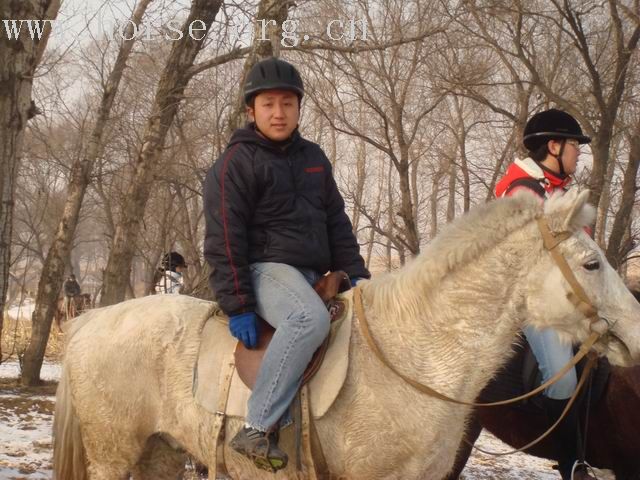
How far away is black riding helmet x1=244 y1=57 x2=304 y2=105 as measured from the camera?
3.59m

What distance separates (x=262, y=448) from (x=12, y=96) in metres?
3.80

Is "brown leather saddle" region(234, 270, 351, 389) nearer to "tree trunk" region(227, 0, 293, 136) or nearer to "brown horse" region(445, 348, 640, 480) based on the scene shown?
"brown horse" region(445, 348, 640, 480)

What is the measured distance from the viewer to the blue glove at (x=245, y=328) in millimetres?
3357

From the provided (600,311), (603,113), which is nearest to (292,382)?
(600,311)

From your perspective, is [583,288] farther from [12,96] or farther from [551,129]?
[12,96]

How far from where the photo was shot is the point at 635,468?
178 inches

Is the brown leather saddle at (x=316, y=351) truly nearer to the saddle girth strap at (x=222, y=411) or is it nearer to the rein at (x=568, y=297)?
the saddle girth strap at (x=222, y=411)

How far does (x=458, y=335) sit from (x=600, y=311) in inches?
26.7

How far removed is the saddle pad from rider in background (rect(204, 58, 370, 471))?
0.37 ft

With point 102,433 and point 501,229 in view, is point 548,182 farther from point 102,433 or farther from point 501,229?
point 102,433

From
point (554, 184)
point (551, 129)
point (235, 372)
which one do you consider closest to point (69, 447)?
point (235, 372)

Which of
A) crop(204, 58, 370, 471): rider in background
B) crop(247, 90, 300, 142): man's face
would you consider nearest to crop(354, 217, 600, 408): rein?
crop(204, 58, 370, 471): rider in background

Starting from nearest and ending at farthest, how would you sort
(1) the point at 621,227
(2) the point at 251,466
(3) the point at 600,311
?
(3) the point at 600,311 < (2) the point at 251,466 < (1) the point at 621,227

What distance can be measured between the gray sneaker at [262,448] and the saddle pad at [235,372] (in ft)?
0.48
